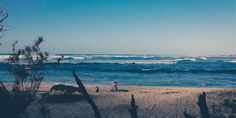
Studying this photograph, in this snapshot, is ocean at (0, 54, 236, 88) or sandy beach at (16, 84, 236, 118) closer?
sandy beach at (16, 84, 236, 118)

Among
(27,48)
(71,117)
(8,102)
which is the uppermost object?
(27,48)

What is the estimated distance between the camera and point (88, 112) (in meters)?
22.6

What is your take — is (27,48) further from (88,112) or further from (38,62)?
(88,112)

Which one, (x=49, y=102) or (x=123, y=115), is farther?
(x=49, y=102)

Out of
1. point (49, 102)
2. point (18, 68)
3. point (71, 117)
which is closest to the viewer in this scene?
point (18, 68)

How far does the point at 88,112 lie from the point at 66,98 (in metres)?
5.13

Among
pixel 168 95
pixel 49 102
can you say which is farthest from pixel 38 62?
pixel 168 95

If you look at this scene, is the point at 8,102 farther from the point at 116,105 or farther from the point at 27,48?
the point at 116,105

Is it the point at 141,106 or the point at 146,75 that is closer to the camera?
the point at 141,106

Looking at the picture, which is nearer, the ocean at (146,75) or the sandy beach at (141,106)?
the sandy beach at (141,106)

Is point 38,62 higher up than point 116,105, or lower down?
higher up

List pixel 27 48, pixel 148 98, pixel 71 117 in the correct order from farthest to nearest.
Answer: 1. pixel 148 98
2. pixel 71 117
3. pixel 27 48

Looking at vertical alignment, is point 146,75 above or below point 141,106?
below

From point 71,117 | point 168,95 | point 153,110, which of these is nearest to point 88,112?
point 71,117
